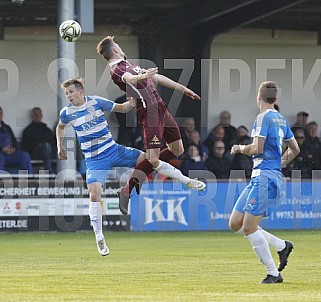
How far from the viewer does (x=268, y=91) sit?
1037 cm

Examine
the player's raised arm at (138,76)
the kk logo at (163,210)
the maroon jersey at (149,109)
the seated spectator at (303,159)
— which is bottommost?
the kk logo at (163,210)

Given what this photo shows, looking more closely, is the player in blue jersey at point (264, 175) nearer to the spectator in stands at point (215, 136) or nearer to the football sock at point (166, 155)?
the football sock at point (166, 155)

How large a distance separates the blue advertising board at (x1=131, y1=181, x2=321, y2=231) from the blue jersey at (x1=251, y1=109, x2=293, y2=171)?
357 inches

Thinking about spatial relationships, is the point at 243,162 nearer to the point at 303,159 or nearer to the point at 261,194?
the point at 303,159

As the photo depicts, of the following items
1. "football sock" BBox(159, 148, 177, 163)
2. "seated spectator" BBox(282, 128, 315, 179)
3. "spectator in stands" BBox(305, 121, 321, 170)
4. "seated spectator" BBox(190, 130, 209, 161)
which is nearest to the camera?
"football sock" BBox(159, 148, 177, 163)

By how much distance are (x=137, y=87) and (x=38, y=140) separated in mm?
9722

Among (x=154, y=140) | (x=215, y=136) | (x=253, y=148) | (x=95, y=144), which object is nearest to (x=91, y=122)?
(x=95, y=144)

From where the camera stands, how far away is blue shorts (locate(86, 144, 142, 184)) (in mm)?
13511

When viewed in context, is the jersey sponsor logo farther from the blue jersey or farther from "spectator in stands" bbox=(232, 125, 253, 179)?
"spectator in stands" bbox=(232, 125, 253, 179)

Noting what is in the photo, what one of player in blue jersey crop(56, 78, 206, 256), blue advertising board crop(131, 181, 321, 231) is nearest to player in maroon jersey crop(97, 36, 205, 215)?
player in blue jersey crop(56, 78, 206, 256)

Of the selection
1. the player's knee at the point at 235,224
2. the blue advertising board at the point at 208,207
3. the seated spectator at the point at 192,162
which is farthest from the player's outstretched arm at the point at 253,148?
the seated spectator at the point at 192,162

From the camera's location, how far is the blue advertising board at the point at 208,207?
1989 cm

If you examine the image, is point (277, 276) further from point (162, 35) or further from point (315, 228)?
point (162, 35)

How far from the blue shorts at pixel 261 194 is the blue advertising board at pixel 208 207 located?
9064mm
